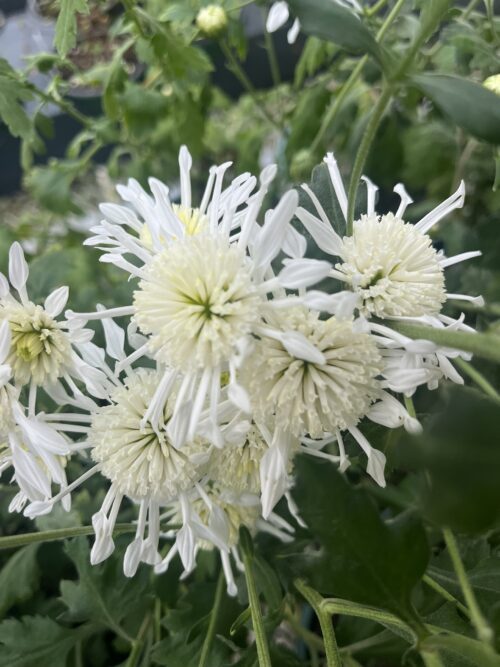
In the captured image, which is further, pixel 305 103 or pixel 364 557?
pixel 305 103

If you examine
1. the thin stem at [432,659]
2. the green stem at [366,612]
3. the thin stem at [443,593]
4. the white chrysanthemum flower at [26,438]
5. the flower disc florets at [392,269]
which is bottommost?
the thin stem at [443,593]

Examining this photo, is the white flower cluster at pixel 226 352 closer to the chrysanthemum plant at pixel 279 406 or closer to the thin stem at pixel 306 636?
the chrysanthemum plant at pixel 279 406

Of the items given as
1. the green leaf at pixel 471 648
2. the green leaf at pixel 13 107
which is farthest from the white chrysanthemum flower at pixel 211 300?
the green leaf at pixel 13 107

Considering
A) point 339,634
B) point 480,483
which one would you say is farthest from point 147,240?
point 339,634

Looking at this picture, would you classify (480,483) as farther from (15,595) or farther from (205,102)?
(205,102)

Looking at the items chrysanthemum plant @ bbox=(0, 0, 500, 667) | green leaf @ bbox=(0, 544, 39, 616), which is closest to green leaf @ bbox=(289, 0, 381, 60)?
chrysanthemum plant @ bbox=(0, 0, 500, 667)

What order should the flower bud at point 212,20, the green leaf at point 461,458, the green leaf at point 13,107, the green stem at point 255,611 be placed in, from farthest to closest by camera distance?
the flower bud at point 212,20, the green leaf at point 13,107, the green stem at point 255,611, the green leaf at point 461,458

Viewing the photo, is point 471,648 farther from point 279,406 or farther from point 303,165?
point 303,165
